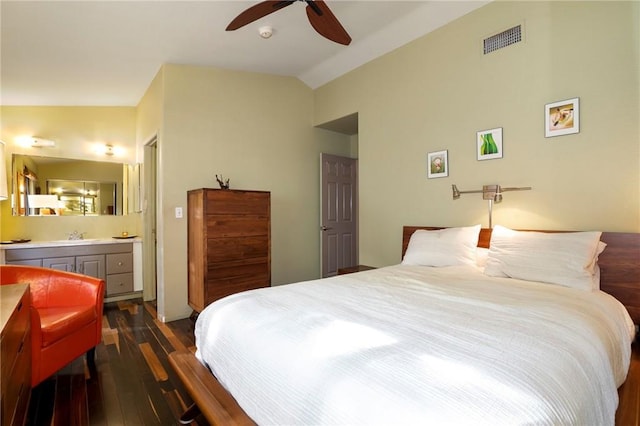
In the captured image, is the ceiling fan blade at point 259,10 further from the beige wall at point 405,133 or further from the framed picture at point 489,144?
the framed picture at point 489,144

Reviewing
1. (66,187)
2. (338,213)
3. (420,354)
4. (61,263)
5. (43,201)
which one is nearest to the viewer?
(420,354)

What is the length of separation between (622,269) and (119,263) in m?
5.03

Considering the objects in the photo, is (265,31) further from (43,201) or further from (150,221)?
(43,201)

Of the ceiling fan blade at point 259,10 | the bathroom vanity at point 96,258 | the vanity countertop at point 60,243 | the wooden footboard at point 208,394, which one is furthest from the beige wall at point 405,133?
the wooden footboard at point 208,394

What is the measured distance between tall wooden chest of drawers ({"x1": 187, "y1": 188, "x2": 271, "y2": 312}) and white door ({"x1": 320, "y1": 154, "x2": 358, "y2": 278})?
4.07 feet

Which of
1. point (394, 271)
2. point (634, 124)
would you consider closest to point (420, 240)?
point (394, 271)

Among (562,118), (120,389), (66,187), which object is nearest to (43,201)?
(66,187)

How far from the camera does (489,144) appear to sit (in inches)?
107

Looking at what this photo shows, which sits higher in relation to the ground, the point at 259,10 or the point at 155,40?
the point at 155,40

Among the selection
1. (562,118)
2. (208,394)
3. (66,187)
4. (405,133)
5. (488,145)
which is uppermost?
(405,133)

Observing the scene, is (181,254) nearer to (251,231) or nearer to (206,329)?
(251,231)

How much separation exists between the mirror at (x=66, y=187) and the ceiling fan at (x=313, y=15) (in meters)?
3.29

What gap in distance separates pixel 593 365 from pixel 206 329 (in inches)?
66.0

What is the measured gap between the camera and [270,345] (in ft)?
3.98
